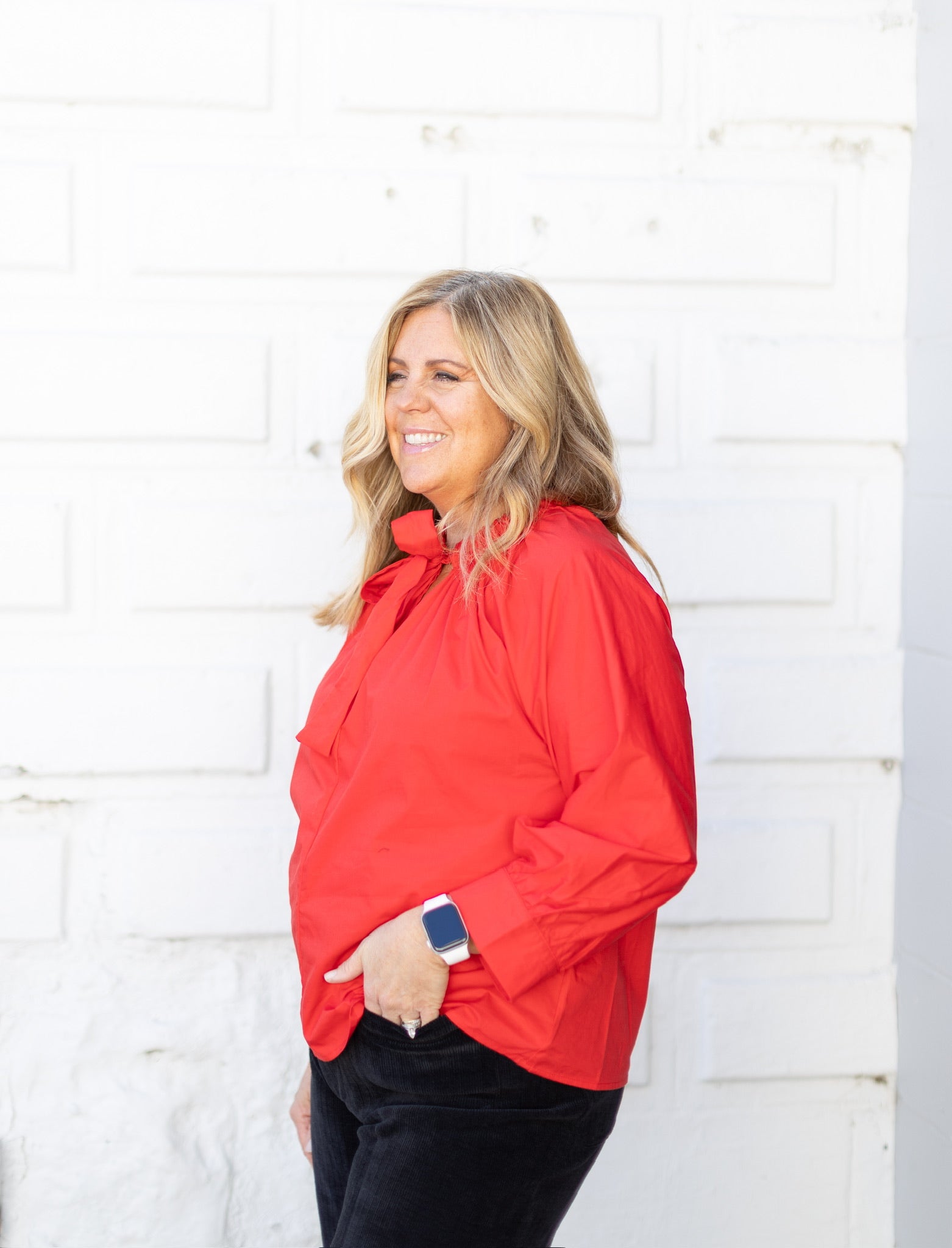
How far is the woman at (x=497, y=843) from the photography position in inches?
50.8

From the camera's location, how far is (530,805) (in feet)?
4.46

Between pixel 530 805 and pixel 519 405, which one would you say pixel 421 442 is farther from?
pixel 530 805

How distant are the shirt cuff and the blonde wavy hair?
1.17 feet

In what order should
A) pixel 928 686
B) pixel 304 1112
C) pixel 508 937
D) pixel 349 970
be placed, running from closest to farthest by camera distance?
1. pixel 508 937
2. pixel 349 970
3. pixel 304 1112
4. pixel 928 686

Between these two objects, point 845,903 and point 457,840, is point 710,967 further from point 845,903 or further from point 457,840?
point 457,840

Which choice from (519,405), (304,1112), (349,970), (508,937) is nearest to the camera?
(508,937)

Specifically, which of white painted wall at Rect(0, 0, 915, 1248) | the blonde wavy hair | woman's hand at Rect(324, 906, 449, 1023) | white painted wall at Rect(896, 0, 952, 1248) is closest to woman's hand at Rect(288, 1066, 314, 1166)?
white painted wall at Rect(0, 0, 915, 1248)

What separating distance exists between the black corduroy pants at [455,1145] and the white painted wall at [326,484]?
2.84 ft

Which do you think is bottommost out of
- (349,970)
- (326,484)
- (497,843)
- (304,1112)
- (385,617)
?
(304,1112)

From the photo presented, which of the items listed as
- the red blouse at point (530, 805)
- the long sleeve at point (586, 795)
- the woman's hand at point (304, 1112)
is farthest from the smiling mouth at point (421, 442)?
the woman's hand at point (304, 1112)

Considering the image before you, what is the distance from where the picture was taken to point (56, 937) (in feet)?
7.11

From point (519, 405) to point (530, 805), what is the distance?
50 centimetres

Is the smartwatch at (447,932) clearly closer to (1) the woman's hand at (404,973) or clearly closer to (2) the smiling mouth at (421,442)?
(1) the woman's hand at (404,973)

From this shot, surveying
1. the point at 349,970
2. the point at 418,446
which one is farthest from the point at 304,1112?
the point at 418,446
